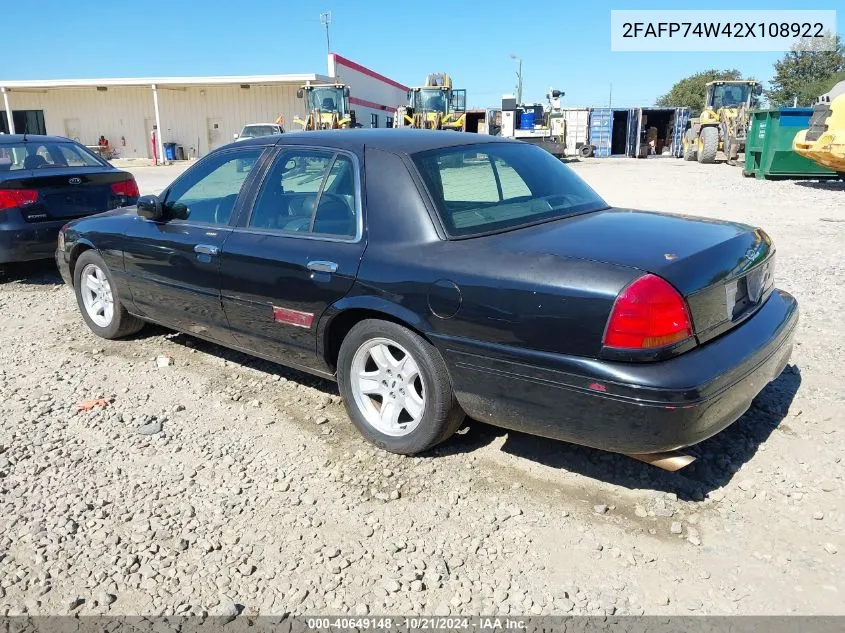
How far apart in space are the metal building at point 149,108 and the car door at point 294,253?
37064 millimetres

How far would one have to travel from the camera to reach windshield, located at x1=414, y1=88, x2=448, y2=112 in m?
29.8

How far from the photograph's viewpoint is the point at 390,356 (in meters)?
3.42

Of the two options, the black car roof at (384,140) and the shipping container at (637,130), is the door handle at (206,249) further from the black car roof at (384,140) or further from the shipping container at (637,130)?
the shipping container at (637,130)

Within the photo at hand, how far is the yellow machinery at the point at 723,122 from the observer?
82.7 feet

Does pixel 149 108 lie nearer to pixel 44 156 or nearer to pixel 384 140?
pixel 44 156

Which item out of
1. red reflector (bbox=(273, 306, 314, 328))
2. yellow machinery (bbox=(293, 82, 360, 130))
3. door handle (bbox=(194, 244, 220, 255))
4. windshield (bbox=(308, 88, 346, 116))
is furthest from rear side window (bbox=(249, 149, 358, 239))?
windshield (bbox=(308, 88, 346, 116))

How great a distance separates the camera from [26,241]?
683 cm

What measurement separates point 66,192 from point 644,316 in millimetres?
6559

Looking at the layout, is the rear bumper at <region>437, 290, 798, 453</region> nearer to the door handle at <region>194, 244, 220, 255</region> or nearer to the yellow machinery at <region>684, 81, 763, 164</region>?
the door handle at <region>194, 244, 220, 255</region>

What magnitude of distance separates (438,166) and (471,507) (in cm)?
171

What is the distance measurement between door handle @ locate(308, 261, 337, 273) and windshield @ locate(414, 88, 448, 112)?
2773cm

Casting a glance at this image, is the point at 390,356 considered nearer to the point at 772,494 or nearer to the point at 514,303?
the point at 514,303

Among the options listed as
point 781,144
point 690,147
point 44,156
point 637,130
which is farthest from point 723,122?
point 44,156

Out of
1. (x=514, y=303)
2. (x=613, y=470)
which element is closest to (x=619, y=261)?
(x=514, y=303)
